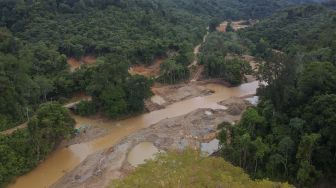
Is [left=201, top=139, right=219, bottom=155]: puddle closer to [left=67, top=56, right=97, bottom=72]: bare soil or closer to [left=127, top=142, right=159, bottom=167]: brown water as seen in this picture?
[left=127, top=142, right=159, bottom=167]: brown water

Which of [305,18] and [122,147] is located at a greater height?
[305,18]

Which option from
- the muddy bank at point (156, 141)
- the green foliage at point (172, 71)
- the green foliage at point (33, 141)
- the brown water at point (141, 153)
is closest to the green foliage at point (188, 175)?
the muddy bank at point (156, 141)

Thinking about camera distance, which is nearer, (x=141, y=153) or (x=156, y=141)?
(x=141, y=153)

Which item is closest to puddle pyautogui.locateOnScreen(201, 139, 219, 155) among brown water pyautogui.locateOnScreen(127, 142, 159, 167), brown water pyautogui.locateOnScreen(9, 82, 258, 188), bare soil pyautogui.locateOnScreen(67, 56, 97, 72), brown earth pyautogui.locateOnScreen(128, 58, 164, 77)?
brown water pyautogui.locateOnScreen(127, 142, 159, 167)

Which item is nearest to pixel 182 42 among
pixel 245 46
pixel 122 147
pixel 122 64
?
pixel 245 46

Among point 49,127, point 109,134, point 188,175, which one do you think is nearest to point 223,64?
point 109,134

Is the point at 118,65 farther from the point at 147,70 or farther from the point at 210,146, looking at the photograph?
the point at 147,70

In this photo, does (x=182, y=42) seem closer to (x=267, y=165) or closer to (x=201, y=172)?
(x=267, y=165)
